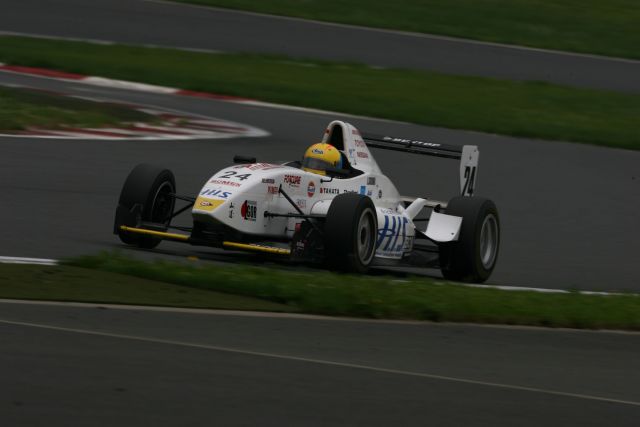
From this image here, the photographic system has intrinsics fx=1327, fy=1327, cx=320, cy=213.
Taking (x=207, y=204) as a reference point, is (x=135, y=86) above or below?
above

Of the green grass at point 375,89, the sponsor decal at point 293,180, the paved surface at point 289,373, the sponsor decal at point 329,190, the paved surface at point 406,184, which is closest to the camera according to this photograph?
the paved surface at point 289,373

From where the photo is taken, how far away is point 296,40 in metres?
28.4

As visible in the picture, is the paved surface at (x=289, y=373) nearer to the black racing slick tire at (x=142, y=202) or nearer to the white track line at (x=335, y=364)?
the white track line at (x=335, y=364)

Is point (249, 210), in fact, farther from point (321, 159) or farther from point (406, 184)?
point (406, 184)

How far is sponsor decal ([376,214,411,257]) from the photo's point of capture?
438 inches

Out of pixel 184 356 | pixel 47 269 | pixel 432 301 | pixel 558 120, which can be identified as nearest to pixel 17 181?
pixel 47 269

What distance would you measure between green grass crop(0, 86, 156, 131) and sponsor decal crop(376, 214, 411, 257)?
6789 millimetres

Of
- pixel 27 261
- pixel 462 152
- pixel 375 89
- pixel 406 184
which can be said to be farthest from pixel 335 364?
pixel 375 89

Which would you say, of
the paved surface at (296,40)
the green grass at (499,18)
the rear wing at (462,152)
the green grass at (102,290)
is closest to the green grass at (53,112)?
the rear wing at (462,152)

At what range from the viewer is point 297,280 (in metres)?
9.11

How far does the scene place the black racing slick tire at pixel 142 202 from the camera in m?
10.7

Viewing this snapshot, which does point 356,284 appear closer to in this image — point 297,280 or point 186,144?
point 297,280

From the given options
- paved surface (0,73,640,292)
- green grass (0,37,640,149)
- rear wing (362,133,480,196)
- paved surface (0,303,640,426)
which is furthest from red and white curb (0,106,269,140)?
paved surface (0,303,640,426)

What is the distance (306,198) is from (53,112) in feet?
24.8
